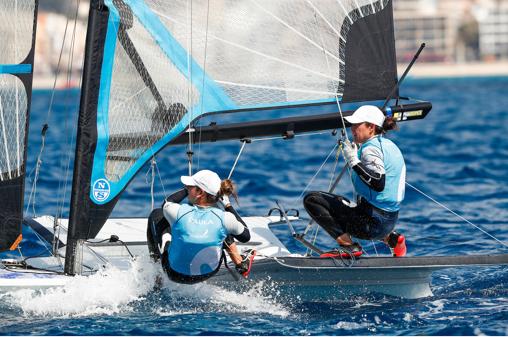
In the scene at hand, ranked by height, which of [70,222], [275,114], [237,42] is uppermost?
[237,42]

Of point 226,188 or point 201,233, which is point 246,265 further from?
point 226,188

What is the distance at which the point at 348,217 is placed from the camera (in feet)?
20.5

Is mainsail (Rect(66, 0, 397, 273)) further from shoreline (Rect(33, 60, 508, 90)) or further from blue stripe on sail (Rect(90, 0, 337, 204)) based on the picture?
shoreline (Rect(33, 60, 508, 90))

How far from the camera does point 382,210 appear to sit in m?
6.18

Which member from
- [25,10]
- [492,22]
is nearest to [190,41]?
[25,10]

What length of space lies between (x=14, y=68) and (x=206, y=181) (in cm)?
158

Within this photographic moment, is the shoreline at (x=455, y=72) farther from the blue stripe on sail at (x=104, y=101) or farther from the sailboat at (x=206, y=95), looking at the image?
the blue stripe on sail at (x=104, y=101)

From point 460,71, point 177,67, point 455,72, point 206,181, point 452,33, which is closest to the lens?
point 206,181

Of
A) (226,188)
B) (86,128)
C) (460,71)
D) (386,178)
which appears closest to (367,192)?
(386,178)

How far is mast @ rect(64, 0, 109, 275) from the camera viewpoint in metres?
6.07

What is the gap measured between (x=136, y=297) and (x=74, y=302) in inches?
15.8

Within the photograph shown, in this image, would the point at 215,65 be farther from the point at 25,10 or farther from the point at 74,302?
the point at 74,302

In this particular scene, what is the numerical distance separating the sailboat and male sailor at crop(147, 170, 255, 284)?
10.0 inches

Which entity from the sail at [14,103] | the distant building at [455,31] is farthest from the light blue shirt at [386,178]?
the distant building at [455,31]
